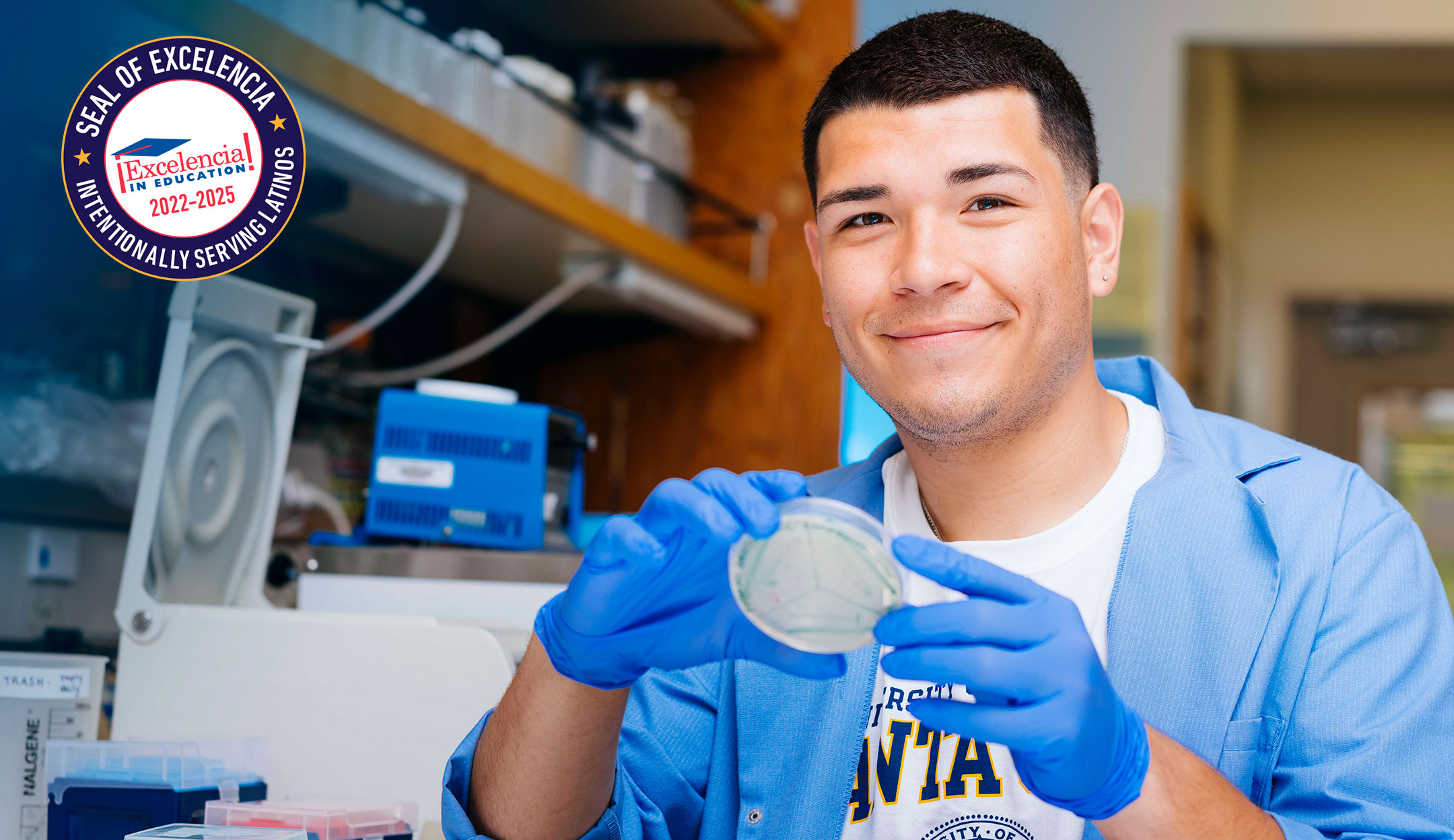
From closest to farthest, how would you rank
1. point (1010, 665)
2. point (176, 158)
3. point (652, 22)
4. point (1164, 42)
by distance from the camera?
point (1010, 665)
point (176, 158)
point (652, 22)
point (1164, 42)

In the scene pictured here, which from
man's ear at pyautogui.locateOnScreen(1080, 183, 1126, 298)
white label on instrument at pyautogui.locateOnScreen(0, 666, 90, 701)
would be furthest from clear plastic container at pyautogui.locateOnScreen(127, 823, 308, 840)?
man's ear at pyautogui.locateOnScreen(1080, 183, 1126, 298)

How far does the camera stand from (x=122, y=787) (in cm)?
106

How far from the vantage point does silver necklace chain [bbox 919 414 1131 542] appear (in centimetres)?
124

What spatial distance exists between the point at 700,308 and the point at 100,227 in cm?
176

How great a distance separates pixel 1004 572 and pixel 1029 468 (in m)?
0.37

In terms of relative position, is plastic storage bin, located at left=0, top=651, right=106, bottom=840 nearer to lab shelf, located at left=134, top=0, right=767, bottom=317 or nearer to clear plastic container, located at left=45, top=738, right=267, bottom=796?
clear plastic container, located at left=45, top=738, right=267, bottom=796

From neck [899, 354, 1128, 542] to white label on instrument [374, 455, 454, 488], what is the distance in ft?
2.85

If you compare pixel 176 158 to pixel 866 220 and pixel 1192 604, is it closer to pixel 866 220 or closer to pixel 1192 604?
pixel 866 220

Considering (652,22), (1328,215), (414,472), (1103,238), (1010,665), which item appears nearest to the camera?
(1010,665)

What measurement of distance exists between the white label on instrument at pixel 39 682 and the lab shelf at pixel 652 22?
1.85 meters

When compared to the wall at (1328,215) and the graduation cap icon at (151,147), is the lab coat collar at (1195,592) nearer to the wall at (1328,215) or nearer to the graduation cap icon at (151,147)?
the graduation cap icon at (151,147)

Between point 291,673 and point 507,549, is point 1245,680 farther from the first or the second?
point 507,549

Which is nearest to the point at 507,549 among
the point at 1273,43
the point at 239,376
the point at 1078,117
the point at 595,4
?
the point at 239,376

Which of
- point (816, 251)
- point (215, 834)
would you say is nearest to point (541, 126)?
point (816, 251)
